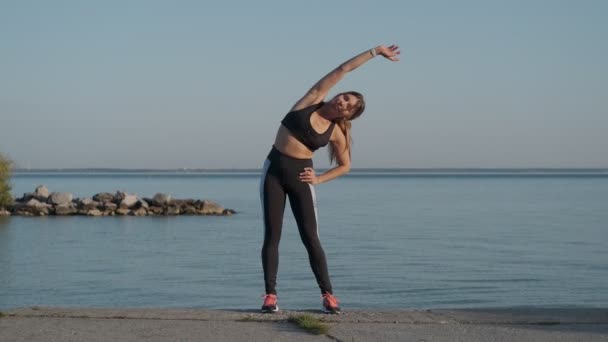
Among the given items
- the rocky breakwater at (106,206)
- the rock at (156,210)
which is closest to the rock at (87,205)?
the rocky breakwater at (106,206)

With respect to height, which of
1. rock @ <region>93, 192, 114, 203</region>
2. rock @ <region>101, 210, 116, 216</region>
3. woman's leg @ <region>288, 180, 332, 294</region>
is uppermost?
woman's leg @ <region>288, 180, 332, 294</region>

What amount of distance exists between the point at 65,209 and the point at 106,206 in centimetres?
208

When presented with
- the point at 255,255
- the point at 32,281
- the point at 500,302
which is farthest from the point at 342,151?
the point at 255,255

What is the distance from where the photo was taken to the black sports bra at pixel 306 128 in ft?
26.6

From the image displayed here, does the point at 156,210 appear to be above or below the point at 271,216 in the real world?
below

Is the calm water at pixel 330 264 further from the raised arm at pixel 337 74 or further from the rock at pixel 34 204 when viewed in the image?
the raised arm at pixel 337 74

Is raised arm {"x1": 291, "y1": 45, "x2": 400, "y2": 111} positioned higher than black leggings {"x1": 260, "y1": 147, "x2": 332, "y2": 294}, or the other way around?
raised arm {"x1": 291, "y1": 45, "x2": 400, "y2": 111}

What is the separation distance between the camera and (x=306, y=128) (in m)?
8.10

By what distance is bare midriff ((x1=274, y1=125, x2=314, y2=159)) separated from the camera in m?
8.21

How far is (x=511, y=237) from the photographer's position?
104 ft

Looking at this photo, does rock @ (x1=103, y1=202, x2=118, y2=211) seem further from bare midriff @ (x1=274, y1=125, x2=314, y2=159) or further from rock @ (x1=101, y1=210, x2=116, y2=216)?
bare midriff @ (x1=274, y1=125, x2=314, y2=159)

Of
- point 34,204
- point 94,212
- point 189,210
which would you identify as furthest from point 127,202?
point 34,204

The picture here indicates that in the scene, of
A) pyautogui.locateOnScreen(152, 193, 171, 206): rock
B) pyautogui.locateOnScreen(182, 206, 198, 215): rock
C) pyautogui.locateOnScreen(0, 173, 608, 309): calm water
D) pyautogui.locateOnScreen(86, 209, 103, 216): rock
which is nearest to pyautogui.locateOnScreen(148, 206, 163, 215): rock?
pyautogui.locateOnScreen(152, 193, 171, 206): rock

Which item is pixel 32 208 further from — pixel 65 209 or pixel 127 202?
pixel 127 202
